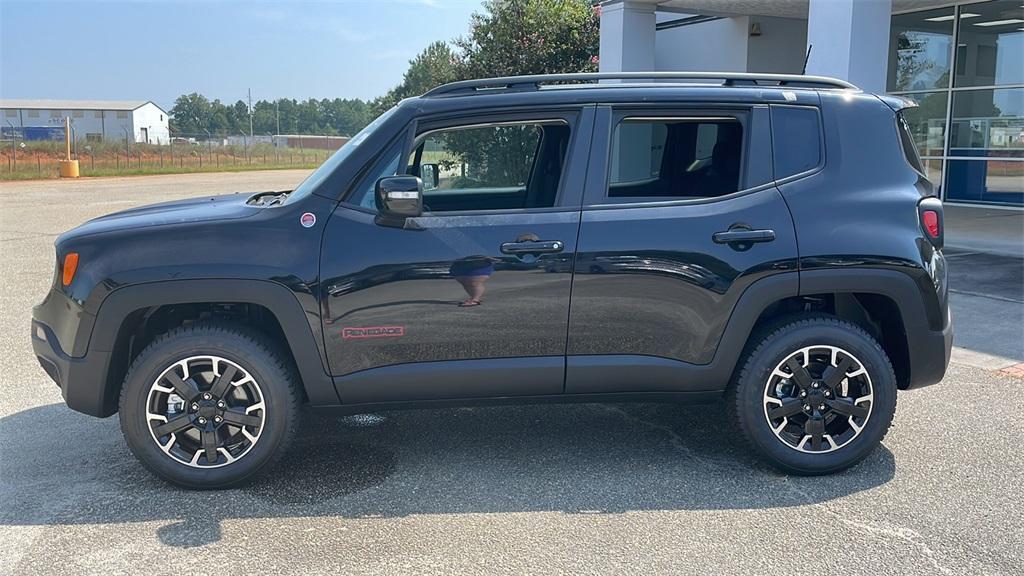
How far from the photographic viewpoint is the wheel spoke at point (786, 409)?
13.4ft

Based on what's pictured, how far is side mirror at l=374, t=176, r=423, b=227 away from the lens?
3758 millimetres

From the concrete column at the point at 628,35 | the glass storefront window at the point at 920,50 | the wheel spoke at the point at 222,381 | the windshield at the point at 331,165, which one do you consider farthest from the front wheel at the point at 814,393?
the glass storefront window at the point at 920,50

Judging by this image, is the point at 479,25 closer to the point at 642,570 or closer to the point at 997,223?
the point at 997,223

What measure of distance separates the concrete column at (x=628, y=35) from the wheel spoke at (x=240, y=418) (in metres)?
12.0

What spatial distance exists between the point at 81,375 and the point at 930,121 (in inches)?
666

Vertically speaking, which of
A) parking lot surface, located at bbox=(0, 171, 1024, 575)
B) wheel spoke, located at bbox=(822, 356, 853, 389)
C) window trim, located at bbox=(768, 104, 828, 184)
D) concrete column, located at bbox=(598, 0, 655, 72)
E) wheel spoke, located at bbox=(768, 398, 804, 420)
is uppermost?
concrete column, located at bbox=(598, 0, 655, 72)

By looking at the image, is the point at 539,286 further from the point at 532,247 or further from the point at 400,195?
the point at 400,195

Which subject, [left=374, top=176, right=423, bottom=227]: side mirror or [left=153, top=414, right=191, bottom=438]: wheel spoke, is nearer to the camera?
[left=374, top=176, right=423, bottom=227]: side mirror

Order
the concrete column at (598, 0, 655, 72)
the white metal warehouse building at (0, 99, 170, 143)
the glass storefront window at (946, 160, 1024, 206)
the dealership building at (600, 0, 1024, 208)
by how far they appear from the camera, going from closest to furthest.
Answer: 1. the concrete column at (598, 0, 655, 72)
2. the dealership building at (600, 0, 1024, 208)
3. the glass storefront window at (946, 160, 1024, 206)
4. the white metal warehouse building at (0, 99, 170, 143)

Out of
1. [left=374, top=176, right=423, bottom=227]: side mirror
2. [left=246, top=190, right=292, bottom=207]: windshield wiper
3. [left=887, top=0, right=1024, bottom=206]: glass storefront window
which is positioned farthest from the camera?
[left=887, top=0, right=1024, bottom=206]: glass storefront window

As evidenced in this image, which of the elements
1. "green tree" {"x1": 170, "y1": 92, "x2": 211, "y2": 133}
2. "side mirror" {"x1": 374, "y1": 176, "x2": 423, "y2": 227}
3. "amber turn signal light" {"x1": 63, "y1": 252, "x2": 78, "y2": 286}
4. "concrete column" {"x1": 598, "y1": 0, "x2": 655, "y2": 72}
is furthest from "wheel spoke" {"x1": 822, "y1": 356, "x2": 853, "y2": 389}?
"green tree" {"x1": 170, "y1": 92, "x2": 211, "y2": 133}

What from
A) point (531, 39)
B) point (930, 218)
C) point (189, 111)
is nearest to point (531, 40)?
point (531, 39)

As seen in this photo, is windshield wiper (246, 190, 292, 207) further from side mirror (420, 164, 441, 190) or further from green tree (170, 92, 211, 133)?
green tree (170, 92, 211, 133)

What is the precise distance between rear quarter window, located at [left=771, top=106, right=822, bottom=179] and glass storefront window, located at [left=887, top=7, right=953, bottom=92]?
1376 cm
